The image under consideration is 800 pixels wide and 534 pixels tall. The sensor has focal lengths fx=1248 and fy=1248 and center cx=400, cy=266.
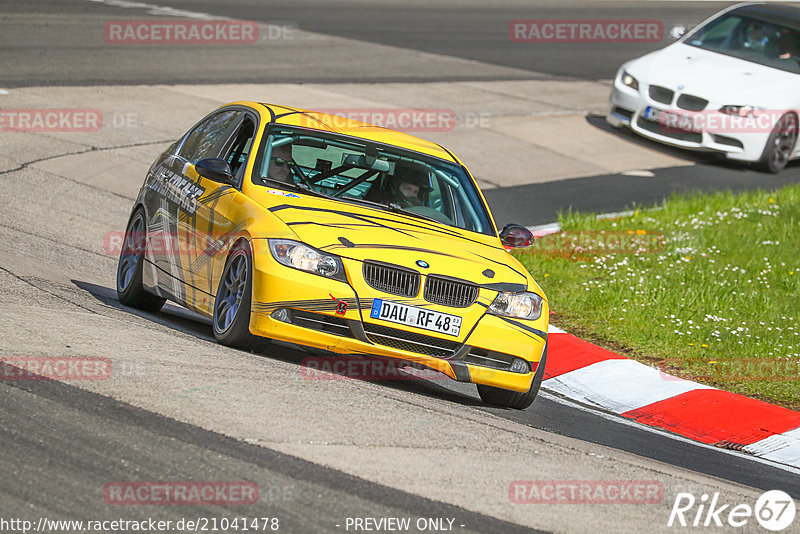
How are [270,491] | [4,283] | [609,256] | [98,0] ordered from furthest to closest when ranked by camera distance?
1. [98,0]
2. [609,256]
3. [4,283]
4. [270,491]

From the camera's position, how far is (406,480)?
5652 mm

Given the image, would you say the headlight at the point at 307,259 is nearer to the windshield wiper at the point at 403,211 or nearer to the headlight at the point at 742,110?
the windshield wiper at the point at 403,211

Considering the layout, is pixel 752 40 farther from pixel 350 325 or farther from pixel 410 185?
pixel 350 325

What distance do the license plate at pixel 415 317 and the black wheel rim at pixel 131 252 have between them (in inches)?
100

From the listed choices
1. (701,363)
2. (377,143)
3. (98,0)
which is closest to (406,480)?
(377,143)

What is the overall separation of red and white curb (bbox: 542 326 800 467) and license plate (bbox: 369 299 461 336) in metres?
1.74

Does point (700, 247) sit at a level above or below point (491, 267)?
below

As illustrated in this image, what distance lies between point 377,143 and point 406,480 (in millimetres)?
3590

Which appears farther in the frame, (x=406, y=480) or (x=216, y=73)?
(x=216, y=73)

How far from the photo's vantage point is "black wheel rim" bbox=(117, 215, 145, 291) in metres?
9.16

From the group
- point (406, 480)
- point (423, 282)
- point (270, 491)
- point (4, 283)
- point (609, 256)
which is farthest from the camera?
point (609, 256)

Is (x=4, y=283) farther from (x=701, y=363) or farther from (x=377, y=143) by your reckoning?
(x=701, y=363)

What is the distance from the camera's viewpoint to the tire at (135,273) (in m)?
9.09

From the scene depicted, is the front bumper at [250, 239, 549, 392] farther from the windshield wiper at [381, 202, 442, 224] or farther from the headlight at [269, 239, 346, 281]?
the windshield wiper at [381, 202, 442, 224]
